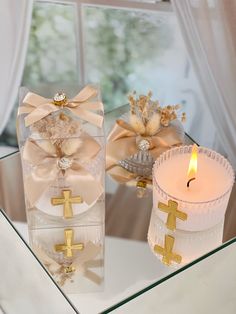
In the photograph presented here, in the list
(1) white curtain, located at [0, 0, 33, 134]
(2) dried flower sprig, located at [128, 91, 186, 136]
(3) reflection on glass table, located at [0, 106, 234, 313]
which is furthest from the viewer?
(1) white curtain, located at [0, 0, 33, 134]

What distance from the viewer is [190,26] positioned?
1150mm

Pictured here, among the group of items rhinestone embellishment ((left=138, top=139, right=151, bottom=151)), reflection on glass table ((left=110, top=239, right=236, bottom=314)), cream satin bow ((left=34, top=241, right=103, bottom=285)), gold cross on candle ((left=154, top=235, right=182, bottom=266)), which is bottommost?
reflection on glass table ((left=110, top=239, right=236, bottom=314))

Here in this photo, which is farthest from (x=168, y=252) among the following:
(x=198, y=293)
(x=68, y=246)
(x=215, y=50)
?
(x=215, y=50)

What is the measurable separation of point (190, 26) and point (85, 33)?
0.30 meters

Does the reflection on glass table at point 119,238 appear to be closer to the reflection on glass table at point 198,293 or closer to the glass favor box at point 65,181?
the glass favor box at point 65,181

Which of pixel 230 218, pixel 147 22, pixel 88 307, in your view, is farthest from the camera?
pixel 147 22

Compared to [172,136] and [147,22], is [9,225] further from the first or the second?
[147,22]

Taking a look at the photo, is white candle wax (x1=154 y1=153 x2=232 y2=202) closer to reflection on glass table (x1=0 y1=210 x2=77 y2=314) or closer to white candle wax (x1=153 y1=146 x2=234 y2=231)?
white candle wax (x1=153 y1=146 x2=234 y2=231)

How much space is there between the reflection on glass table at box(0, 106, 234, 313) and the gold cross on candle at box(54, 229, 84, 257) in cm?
5

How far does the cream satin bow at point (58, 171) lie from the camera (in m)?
1.00

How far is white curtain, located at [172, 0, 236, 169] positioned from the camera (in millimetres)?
1109

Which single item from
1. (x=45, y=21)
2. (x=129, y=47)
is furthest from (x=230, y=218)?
(x=45, y=21)

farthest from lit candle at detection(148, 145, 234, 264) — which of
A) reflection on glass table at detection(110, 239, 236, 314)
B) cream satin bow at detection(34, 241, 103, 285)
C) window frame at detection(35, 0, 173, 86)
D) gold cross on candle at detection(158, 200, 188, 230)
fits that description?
window frame at detection(35, 0, 173, 86)

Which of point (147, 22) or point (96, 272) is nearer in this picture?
point (96, 272)
